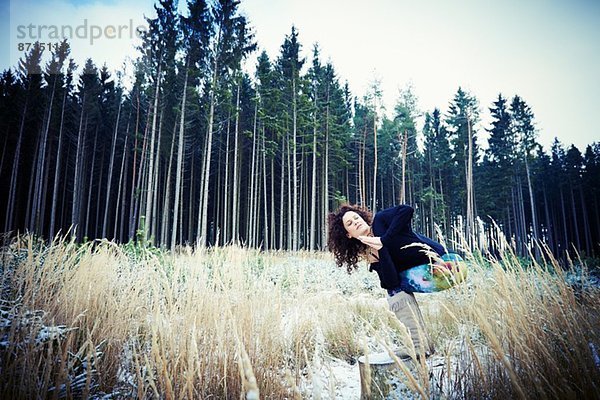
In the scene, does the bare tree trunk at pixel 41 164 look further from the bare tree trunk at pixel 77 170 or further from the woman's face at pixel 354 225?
the woman's face at pixel 354 225

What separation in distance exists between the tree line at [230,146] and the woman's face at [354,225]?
9.89 m

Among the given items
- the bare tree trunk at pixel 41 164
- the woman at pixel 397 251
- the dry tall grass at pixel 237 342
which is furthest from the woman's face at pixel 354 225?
the bare tree trunk at pixel 41 164

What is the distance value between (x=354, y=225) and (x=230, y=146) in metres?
20.9

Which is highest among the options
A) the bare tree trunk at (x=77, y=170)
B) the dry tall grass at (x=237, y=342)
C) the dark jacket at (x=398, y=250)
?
the bare tree trunk at (x=77, y=170)

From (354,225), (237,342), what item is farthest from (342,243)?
(237,342)

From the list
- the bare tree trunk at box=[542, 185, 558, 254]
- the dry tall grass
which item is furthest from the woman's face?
the bare tree trunk at box=[542, 185, 558, 254]

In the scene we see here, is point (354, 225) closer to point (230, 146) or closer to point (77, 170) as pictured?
point (230, 146)

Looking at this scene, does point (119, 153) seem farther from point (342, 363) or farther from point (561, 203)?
point (561, 203)

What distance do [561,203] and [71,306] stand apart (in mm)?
41771

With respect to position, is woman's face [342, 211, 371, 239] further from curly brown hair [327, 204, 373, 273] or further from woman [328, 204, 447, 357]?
curly brown hair [327, 204, 373, 273]

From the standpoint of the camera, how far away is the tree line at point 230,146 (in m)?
14.3

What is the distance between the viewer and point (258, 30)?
14.7 metres

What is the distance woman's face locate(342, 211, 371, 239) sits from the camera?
2594 millimetres

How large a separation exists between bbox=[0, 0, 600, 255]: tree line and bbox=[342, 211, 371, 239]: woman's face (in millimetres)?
9894
